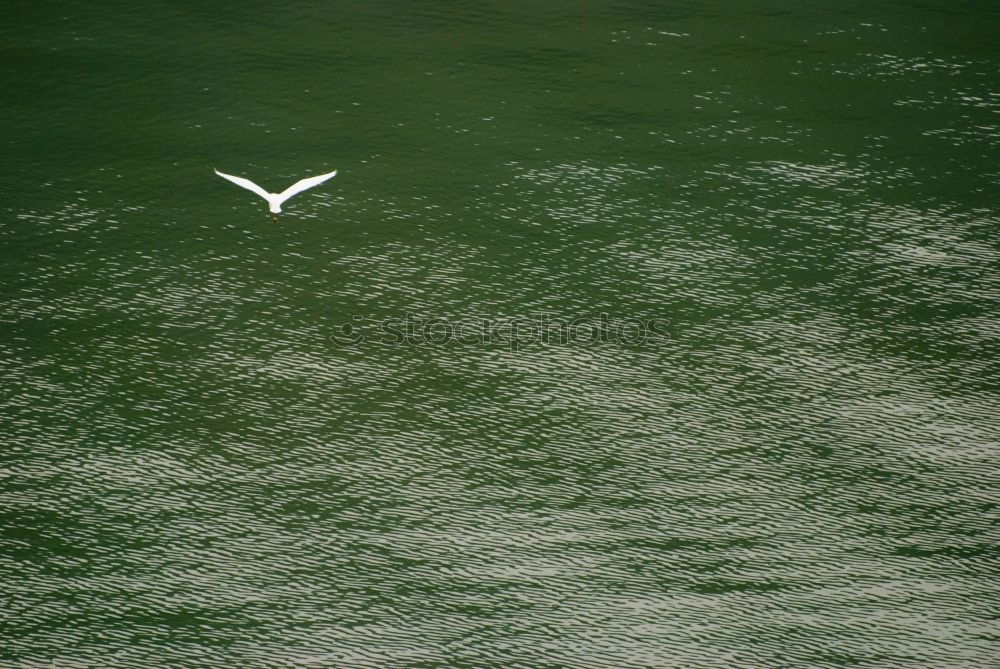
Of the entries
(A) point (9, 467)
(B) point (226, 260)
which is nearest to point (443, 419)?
(B) point (226, 260)

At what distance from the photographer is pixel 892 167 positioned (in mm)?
11453

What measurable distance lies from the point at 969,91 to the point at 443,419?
5892mm

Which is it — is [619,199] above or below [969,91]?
below

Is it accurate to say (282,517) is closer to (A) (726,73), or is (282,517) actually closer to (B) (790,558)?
(B) (790,558)

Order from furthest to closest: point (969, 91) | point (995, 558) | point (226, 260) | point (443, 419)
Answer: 1. point (969, 91)
2. point (226, 260)
3. point (443, 419)
4. point (995, 558)

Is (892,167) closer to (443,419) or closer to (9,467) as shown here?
(443,419)

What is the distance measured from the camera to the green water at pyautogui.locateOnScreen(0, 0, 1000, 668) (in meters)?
8.98

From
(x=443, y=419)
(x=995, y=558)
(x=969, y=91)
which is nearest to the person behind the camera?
(x=995, y=558)

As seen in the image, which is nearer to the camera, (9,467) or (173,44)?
(9,467)

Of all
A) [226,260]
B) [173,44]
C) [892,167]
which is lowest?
[226,260]

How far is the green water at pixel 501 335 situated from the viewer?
8.98 meters

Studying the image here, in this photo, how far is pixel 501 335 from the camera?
10430mm

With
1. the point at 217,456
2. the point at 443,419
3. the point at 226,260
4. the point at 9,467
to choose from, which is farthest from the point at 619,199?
the point at 9,467

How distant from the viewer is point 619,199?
36.8ft
